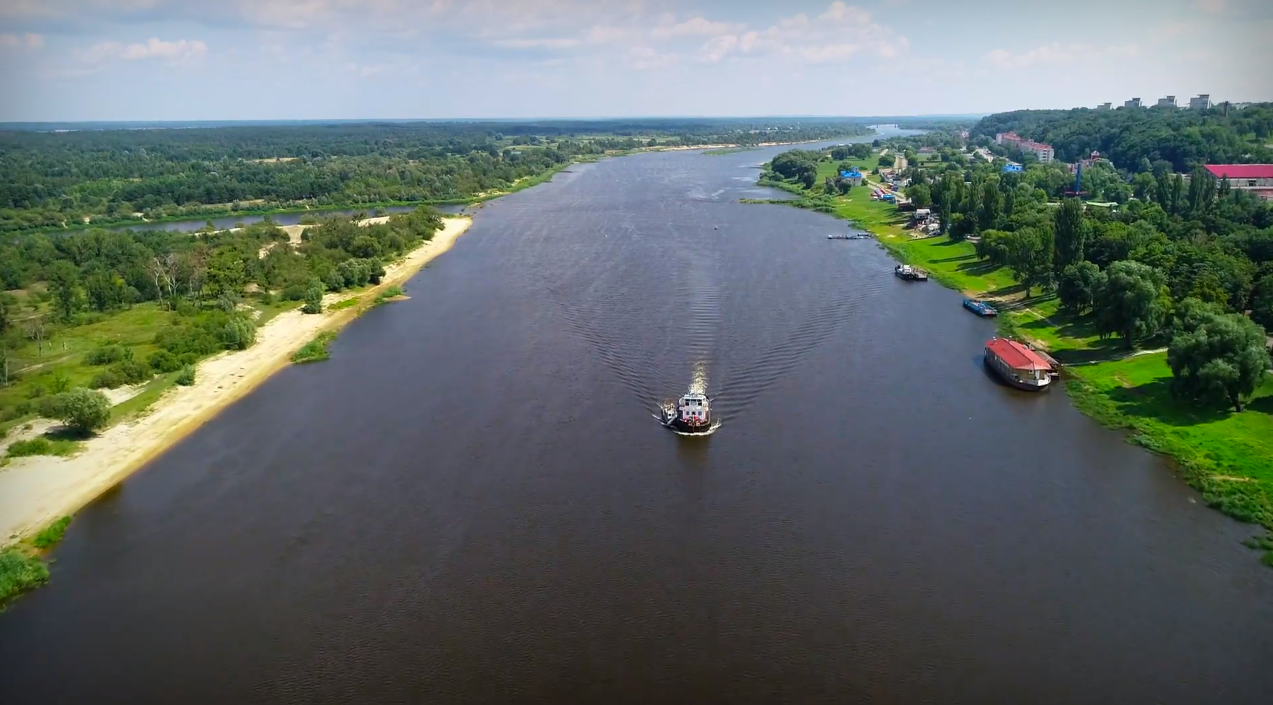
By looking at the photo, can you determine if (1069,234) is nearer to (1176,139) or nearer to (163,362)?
(163,362)

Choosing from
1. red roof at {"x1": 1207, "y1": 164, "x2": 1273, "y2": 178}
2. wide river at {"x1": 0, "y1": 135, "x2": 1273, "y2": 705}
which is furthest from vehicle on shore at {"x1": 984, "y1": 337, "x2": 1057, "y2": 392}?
red roof at {"x1": 1207, "y1": 164, "x2": 1273, "y2": 178}

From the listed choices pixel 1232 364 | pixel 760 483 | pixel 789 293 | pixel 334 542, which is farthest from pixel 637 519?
pixel 789 293

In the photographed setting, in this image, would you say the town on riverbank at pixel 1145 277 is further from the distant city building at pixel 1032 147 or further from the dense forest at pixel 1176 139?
the distant city building at pixel 1032 147

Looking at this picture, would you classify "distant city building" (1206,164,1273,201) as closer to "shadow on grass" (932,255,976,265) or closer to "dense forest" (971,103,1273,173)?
"dense forest" (971,103,1273,173)

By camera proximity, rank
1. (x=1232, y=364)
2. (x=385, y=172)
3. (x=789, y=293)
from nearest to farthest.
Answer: (x=1232, y=364) → (x=789, y=293) → (x=385, y=172)

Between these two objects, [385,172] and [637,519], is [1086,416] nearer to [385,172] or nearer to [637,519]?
[637,519]

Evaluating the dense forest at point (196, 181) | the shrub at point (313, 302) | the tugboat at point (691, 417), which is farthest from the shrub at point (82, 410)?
the dense forest at point (196, 181)
